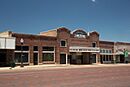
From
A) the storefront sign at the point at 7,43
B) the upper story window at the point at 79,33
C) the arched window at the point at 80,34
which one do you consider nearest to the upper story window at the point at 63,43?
the upper story window at the point at 79,33

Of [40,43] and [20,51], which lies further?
[40,43]

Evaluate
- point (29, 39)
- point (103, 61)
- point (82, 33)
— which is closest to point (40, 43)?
point (29, 39)

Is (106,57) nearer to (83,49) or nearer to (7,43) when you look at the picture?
(83,49)

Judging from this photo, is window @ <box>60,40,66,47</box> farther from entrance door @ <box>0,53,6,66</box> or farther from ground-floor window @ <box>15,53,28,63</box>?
entrance door @ <box>0,53,6,66</box>

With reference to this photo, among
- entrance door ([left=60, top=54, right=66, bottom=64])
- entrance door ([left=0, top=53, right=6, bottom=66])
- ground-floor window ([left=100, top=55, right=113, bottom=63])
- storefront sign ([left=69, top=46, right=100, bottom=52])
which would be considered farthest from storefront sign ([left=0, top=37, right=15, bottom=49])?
ground-floor window ([left=100, top=55, right=113, bottom=63])

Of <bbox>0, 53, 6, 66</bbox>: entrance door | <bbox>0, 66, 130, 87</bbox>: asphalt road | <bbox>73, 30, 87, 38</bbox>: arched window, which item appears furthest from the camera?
<bbox>73, 30, 87, 38</bbox>: arched window

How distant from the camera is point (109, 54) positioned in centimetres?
6738

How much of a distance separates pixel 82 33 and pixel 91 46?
429cm

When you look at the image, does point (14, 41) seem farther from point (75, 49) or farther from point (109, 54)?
point (109, 54)

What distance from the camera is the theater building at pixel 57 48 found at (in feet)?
151

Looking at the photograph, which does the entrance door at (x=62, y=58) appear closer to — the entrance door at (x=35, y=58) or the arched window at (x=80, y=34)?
the arched window at (x=80, y=34)

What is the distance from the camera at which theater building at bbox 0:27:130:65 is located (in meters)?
46.0

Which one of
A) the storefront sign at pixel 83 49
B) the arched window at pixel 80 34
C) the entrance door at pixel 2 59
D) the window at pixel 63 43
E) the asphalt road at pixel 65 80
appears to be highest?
the arched window at pixel 80 34

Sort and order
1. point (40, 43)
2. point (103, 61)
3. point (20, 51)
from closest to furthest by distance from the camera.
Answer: point (20, 51), point (40, 43), point (103, 61)
